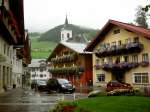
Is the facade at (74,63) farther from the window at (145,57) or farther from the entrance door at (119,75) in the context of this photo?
the window at (145,57)

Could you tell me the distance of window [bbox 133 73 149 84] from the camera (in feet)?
165

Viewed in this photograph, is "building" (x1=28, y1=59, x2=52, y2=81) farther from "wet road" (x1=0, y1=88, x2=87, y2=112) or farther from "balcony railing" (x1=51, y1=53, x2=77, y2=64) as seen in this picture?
"wet road" (x1=0, y1=88, x2=87, y2=112)

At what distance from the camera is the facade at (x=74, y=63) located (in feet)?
232

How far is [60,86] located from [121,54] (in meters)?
18.6

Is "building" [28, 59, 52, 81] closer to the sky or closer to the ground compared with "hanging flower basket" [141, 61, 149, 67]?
closer to the sky

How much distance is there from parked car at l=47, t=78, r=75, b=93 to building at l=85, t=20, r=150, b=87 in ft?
45.3

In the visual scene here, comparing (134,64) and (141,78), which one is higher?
(134,64)

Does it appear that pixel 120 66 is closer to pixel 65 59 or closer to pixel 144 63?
pixel 144 63

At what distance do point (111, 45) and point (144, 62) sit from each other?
32.7 feet

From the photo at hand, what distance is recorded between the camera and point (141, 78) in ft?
169

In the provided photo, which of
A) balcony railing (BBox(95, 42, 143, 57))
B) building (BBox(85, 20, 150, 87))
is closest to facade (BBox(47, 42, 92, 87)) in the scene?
building (BBox(85, 20, 150, 87))

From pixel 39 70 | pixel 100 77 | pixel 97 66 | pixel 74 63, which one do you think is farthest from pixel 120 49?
pixel 39 70

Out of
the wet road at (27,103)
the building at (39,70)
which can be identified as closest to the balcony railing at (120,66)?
the wet road at (27,103)

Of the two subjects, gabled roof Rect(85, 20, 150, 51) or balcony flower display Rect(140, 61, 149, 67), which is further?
gabled roof Rect(85, 20, 150, 51)
